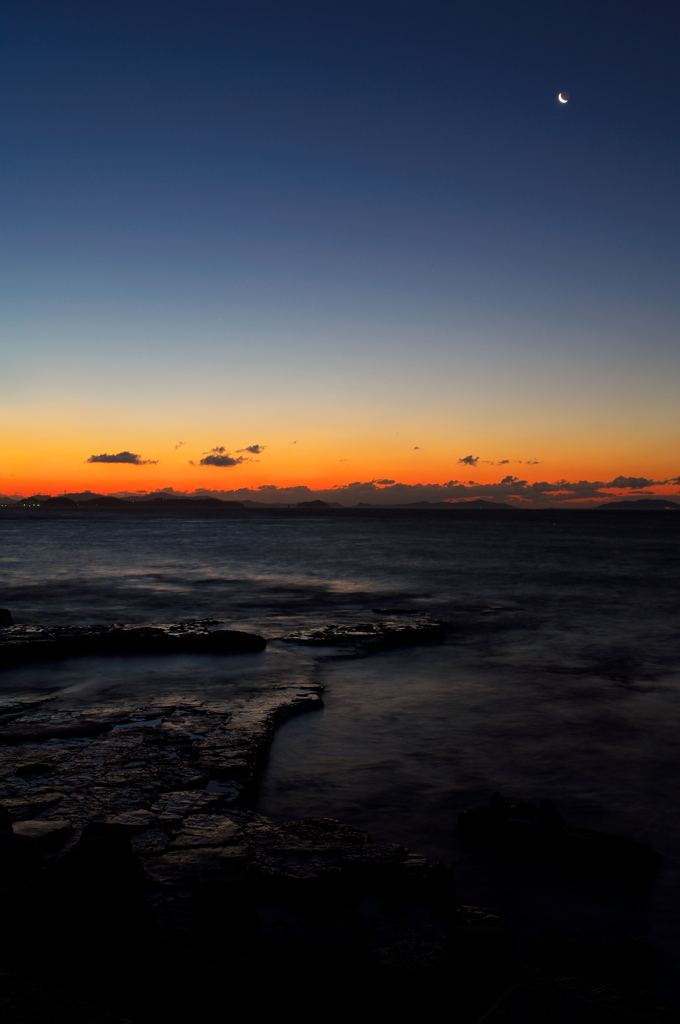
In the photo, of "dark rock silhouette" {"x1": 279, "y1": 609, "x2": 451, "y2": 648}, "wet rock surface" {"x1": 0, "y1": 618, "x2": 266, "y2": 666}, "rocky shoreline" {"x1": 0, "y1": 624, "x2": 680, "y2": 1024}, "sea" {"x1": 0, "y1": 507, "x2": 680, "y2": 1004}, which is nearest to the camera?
"rocky shoreline" {"x1": 0, "y1": 624, "x2": 680, "y2": 1024}

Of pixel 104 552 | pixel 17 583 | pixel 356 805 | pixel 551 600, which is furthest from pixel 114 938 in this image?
pixel 104 552

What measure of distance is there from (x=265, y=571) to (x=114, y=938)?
98.6 ft

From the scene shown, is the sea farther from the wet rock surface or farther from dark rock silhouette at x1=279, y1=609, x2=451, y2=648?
the wet rock surface

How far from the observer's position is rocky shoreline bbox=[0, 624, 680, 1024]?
3.03 meters

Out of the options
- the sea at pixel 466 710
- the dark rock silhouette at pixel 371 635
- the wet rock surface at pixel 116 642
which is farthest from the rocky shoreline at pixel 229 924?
the dark rock silhouette at pixel 371 635

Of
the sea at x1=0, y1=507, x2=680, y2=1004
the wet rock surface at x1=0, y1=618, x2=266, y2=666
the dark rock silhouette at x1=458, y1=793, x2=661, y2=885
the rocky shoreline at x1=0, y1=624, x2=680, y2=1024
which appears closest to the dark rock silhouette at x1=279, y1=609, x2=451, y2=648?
the sea at x1=0, y1=507, x2=680, y2=1004

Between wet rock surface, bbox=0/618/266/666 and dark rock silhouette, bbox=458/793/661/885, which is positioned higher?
wet rock surface, bbox=0/618/266/666

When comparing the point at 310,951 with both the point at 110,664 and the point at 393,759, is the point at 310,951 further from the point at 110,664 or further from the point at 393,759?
the point at 110,664

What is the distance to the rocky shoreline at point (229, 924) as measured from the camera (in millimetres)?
3029

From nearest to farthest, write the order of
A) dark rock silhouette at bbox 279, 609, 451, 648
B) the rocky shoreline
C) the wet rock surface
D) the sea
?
1. the rocky shoreline
2. the sea
3. the wet rock surface
4. dark rock silhouette at bbox 279, 609, 451, 648

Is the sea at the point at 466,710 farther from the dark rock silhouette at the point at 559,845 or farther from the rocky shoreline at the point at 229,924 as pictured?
the rocky shoreline at the point at 229,924

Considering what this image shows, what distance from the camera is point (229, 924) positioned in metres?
3.93

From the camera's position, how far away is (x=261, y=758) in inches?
284

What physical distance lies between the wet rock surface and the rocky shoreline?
613 centimetres
